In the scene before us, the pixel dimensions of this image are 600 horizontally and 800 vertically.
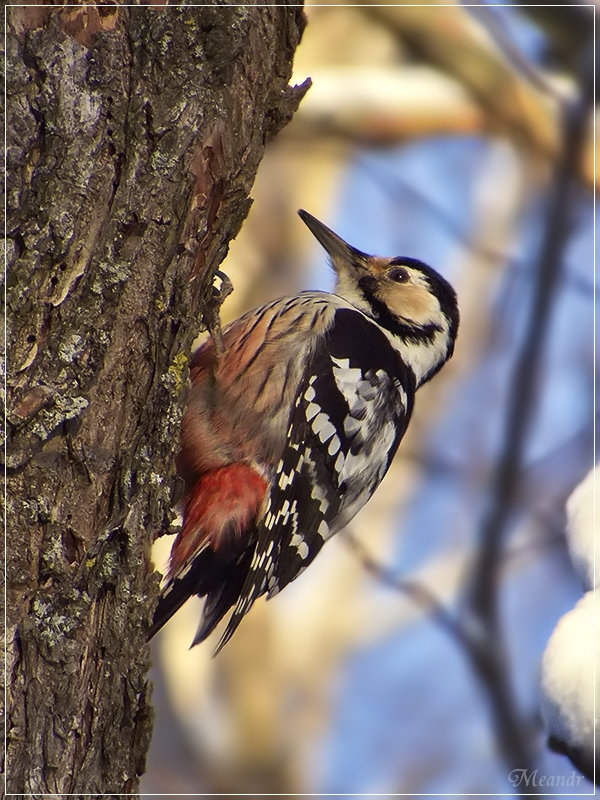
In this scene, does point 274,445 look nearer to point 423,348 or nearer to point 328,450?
point 328,450

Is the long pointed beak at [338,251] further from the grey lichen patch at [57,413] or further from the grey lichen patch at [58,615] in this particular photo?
the grey lichen patch at [58,615]

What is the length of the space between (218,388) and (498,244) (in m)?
3.52

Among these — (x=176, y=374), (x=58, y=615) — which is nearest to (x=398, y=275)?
(x=176, y=374)

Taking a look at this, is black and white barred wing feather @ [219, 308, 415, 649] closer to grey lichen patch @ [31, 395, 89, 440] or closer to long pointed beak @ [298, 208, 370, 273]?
long pointed beak @ [298, 208, 370, 273]

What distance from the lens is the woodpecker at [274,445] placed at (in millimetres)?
2178

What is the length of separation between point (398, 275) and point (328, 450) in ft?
2.40

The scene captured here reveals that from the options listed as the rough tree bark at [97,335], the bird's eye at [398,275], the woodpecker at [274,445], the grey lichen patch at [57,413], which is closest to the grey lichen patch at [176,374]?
the rough tree bark at [97,335]

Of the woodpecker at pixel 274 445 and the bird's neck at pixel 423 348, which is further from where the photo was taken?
the bird's neck at pixel 423 348

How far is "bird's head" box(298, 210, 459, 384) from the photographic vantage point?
2.76 metres

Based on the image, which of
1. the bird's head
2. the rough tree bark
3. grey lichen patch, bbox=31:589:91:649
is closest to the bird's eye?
the bird's head

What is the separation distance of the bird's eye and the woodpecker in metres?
0.30

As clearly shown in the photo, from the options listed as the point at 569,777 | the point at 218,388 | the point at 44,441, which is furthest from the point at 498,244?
the point at 44,441

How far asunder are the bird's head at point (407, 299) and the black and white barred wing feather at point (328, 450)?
0.68 feet

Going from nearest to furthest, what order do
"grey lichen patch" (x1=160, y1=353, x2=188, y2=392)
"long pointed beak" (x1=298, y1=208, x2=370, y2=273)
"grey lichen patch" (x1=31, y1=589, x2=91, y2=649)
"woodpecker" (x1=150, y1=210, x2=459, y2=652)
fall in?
"grey lichen patch" (x1=31, y1=589, x2=91, y2=649) → "grey lichen patch" (x1=160, y1=353, x2=188, y2=392) → "woodpecker" (x1=150, y1=210, x2=459, y2=652) → "long pointed beak" (x1=298, y1=208, x2=370, y2=273)
